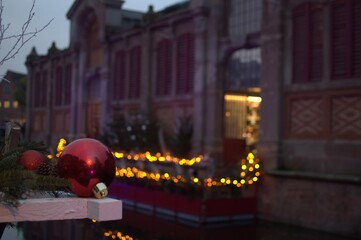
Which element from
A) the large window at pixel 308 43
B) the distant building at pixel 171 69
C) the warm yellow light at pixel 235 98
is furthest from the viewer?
the warm yellow light at pixel 235 98

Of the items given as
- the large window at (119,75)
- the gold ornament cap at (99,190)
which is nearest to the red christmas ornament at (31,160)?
the gold ornament cap at (99,190)

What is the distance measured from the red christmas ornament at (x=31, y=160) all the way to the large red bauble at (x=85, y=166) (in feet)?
1.60

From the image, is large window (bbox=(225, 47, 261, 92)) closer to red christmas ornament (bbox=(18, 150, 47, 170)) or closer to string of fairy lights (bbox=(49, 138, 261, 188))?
string of fairy lights (bbox=(49, 138, 261, 188))

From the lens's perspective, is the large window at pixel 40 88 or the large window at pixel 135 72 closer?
the large window at pixel 135 72

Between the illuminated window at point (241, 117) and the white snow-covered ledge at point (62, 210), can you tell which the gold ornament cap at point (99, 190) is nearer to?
the white snow-covered ledge at point (62, 210)

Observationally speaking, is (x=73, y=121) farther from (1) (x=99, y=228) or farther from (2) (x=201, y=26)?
(1) (x=99, y=228)

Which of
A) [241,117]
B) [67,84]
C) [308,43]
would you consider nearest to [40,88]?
[67,84]

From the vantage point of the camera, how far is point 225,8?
A: 20.1 m

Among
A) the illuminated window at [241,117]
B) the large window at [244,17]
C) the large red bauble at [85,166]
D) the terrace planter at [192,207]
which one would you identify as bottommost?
the terrace planter at [192,207]

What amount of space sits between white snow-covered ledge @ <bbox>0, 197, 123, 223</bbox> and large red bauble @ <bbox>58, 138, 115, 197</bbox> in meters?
0.12

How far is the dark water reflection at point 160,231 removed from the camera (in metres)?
13.0

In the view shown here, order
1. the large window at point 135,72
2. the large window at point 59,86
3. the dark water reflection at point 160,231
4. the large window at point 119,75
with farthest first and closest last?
the large window at point 59,86
the large window at point 119,75
the large window at point 135,72
the dark water reflection at point 160,231

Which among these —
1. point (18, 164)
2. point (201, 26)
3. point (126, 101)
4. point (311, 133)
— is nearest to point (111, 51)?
point (126, 101)

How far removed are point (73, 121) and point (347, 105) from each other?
832 inches
